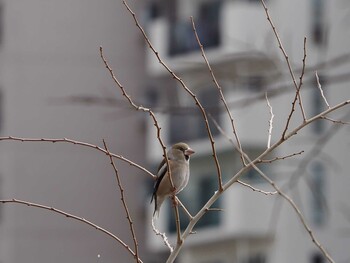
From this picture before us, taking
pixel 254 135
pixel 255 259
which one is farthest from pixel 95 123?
pixel 255 259

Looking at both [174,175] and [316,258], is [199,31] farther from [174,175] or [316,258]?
[174,175]

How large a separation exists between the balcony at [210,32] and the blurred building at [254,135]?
2 cm

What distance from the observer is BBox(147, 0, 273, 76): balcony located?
81.3ft

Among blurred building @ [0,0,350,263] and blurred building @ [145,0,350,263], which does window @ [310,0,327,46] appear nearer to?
blurred building @ [145,0,350,263]

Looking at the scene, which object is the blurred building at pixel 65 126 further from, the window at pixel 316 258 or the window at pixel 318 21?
the window at pixel 316 258

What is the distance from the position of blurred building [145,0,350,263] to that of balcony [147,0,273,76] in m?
0.02

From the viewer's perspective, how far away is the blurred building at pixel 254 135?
920 inches

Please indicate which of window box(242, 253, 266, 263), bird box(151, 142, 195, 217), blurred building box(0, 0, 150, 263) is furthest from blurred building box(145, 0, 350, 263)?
bird box(151, 142, 195, 217)

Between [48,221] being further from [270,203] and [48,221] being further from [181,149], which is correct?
[181,149]

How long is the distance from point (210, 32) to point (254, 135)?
2537 millimetres

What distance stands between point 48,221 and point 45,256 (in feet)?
2.85

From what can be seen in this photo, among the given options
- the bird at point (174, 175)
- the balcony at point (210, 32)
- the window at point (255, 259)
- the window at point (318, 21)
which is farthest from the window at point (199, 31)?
the bird at point (174, 175)

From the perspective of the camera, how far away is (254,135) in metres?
24.8

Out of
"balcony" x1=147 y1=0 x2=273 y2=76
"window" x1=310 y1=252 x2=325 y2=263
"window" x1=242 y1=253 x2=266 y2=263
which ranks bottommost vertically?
"window" x1=242 y1=253 x2=266 y2=263
